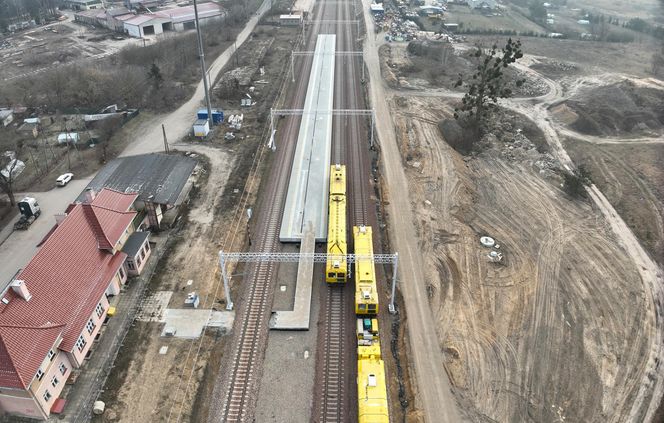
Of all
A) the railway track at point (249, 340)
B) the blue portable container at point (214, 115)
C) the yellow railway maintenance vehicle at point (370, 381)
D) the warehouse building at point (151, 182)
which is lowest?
the railway track at point (249, 340)

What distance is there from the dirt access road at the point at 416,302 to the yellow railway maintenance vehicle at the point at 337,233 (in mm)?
6622

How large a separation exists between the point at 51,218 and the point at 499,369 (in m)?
52.0

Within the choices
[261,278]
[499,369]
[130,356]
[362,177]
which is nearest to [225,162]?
[362,177]

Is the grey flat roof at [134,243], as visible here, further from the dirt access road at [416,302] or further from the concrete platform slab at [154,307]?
the dirt access road at [416,302]

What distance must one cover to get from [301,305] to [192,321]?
1010cm

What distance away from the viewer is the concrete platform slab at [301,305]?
4022 cm

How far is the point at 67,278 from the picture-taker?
37.2 m

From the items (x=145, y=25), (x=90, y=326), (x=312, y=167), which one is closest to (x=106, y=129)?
(x=312, y=167)

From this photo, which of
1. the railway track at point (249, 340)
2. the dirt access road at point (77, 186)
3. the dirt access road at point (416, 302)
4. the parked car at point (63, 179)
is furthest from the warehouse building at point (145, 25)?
the railway track at point (249, 340)

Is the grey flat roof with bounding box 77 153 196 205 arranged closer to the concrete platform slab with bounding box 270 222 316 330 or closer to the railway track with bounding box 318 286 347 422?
the concrete platform slab with bounding box 270 222 316 330

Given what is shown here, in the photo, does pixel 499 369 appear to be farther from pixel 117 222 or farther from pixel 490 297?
pixel 117 222

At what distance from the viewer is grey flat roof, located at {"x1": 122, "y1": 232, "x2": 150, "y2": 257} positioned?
43969mm

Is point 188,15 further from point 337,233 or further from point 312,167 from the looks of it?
point 337,233

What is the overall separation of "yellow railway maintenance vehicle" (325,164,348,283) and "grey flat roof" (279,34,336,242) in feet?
9.64
